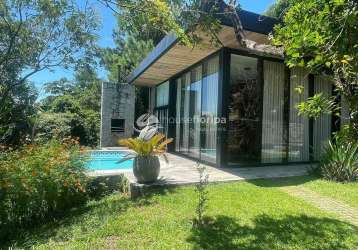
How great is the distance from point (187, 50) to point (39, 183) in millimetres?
6319

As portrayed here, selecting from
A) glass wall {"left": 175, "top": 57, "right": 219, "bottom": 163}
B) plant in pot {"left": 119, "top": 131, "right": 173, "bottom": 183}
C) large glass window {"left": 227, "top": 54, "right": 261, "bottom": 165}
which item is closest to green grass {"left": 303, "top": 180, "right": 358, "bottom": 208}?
large glass window {"left": 227, "top": 54, "right": 261, "bottom": 165}

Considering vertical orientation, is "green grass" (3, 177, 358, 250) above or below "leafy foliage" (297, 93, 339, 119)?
below

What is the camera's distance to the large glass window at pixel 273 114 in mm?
9828

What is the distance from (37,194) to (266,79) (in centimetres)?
753

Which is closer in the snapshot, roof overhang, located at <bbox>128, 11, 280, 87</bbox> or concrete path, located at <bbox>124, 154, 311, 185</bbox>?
concrete path, located at <bbox>124, 154, 311, 185</bbox>

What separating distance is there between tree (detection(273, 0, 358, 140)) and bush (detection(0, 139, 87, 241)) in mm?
4537

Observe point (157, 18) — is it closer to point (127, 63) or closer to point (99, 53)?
point (99, 53)

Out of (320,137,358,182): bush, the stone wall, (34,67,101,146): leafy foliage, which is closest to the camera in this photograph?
(320,137,358,182): bush

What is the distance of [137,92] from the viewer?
2219 cm

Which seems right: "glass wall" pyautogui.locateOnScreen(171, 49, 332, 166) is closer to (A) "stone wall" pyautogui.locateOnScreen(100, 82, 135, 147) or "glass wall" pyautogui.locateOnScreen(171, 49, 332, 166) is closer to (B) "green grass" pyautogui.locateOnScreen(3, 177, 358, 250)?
(B) "green grass" pyautogui.locateOnScreen(3, 177, 358, 250)

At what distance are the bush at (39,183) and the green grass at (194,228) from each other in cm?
42

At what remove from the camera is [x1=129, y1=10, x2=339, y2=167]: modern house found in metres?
9.23

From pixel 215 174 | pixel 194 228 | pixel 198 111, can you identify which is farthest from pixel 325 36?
pixel 198 111

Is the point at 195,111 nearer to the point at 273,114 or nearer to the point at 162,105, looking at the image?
the point at 273,114
